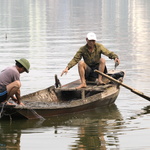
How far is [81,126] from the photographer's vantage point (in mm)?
12953

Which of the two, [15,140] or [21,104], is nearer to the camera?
[15,140]

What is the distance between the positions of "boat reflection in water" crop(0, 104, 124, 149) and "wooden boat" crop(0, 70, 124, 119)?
0.49ft

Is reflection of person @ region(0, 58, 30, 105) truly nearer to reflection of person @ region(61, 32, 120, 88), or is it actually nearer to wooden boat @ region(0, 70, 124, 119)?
wooden boat @ region(0, 70, 124, 119)

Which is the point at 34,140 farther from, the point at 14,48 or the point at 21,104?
the point at 14,48

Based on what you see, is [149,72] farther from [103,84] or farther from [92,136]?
[92,136]

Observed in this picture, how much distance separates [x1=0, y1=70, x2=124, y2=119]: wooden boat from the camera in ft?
42.3

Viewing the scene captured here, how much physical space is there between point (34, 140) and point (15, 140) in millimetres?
388

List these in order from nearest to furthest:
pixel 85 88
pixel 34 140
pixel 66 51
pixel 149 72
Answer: pixel 34 140 → pixel 85 88 → pixel 149 72 → pixel 66 51

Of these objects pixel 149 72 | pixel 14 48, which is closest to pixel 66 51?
pixel 14 48

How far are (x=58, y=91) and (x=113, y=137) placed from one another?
324 cm

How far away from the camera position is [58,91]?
48.4ft

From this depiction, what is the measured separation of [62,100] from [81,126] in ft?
6.71

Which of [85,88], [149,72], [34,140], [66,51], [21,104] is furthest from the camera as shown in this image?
[66,51]

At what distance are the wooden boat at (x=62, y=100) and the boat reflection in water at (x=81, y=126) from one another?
149 millimetres
